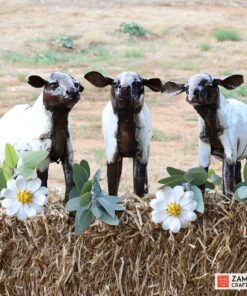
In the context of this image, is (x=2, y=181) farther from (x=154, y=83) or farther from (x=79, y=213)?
(x=154, y=83)

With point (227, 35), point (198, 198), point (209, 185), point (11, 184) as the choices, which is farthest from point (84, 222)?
point (227, 35)

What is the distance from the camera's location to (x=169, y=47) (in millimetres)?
12500

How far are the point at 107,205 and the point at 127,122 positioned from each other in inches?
10.4

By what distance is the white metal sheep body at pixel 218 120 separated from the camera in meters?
2.54

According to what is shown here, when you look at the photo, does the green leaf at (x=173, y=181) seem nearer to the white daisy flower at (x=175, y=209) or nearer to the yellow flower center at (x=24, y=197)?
the white daisy flower at (x=175, y=209)

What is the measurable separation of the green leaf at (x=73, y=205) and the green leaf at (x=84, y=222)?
3 centimetres

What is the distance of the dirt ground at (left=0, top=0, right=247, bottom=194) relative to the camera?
25.5 feet

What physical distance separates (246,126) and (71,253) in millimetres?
699

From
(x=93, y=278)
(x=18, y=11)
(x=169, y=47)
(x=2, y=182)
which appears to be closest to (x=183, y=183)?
(x=93, y=278)

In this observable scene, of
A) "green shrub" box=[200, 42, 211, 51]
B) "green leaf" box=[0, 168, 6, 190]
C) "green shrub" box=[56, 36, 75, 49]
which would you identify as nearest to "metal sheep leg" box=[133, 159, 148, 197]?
"green leaf" box=[0, 168, 6, 190]

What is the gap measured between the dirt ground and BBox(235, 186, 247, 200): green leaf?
3.15m

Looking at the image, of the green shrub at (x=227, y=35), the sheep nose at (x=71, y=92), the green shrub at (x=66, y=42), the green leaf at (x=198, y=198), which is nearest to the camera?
the sheep nose at (x=71, y=92)

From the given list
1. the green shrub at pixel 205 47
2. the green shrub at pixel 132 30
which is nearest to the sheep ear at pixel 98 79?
the green shrub at pixel 205 47

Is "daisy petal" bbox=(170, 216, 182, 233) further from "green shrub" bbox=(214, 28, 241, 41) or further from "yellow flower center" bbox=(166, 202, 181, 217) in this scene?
"green shrub" bbox=(214, 28, 241, 41)
